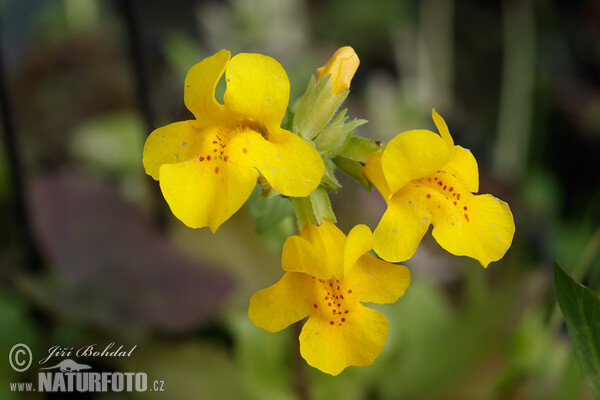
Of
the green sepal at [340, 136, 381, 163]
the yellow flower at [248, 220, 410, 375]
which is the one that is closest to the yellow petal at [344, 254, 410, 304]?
the yellow flower at [248, 220, 410, 375]

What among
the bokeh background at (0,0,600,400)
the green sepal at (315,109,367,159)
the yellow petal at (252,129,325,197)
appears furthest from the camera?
the bokeh background at (0,0,600,400)

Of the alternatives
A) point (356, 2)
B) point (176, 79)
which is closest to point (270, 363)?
point (176, 79)

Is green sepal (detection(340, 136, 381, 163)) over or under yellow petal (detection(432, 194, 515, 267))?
over

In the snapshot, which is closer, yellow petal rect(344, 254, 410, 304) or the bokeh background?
yellow petal rect(344, 254, 410, 304)

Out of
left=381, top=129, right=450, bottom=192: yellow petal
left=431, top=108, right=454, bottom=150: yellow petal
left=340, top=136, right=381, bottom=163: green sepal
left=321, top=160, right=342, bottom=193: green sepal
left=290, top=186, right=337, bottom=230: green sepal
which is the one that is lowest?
left=290, top=186, right=337, bottom=230: green sepal

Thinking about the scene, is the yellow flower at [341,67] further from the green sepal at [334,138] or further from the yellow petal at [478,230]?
the yellow petal at [478,230]

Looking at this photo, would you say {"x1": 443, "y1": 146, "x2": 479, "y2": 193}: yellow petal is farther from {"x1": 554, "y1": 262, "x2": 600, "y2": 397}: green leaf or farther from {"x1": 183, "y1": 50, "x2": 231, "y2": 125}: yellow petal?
{"x1": 183, "y1": 50, "x2": 231, "y2": 125}: yellow petal

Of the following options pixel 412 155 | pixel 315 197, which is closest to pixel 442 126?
pixel 412 155

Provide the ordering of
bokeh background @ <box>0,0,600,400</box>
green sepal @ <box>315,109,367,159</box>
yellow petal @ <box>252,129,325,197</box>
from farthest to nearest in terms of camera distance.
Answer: bokeh background @ <box>0,0,600,400</box> → green sepal @ <box>315,109,367,159</box> → yellow petal @ <box>252,129,325,197</box>
